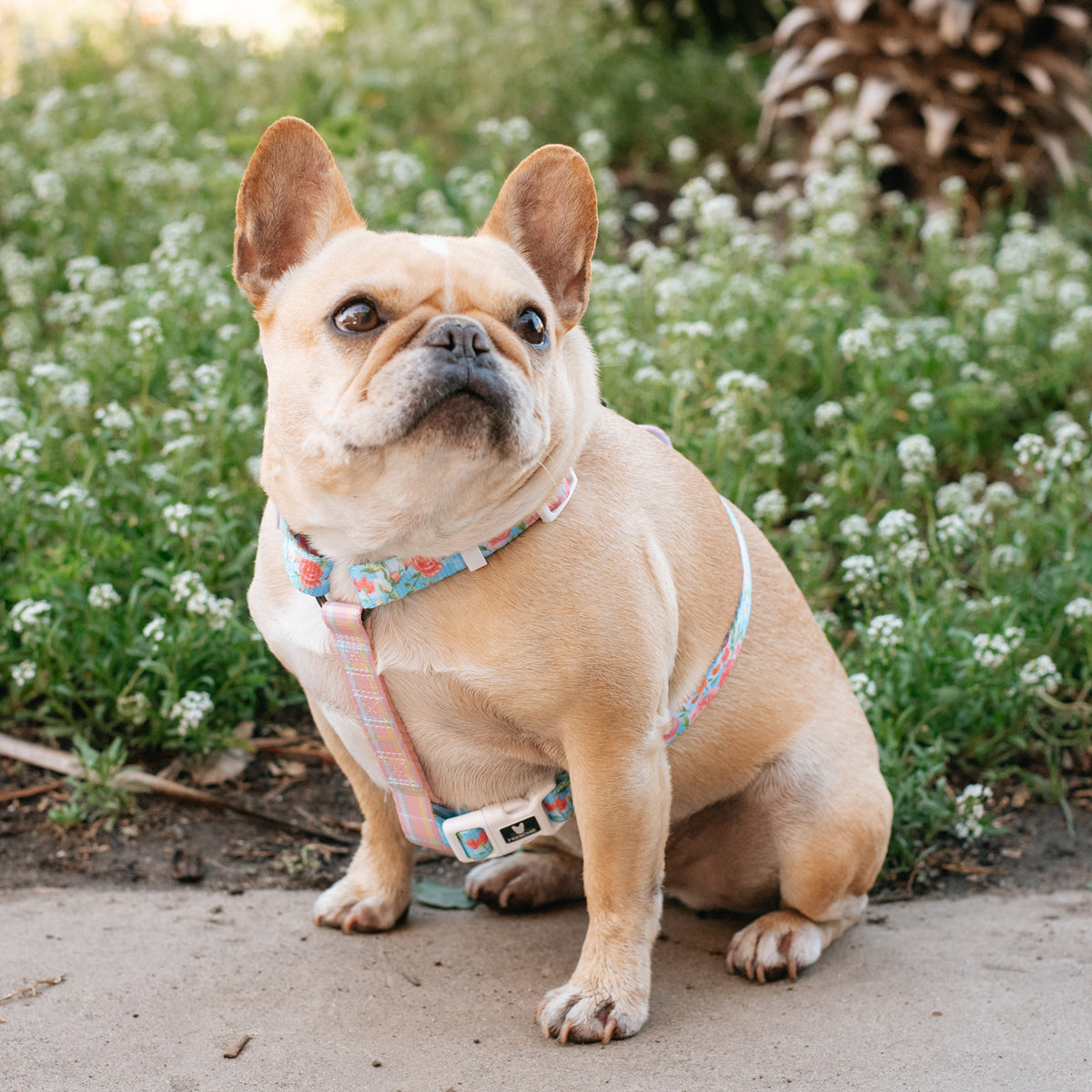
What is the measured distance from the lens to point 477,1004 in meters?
2.82

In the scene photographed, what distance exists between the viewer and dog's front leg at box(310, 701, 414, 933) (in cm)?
316

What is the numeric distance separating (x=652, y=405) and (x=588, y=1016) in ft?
8.79

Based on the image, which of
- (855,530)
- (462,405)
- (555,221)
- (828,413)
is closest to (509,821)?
(462,405)

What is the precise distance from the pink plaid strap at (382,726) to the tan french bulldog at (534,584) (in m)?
0.03

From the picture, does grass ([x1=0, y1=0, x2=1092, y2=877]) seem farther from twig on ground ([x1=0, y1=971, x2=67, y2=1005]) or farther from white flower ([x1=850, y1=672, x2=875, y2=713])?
twig on ground ([x1=0, y1=971, x2=67, y2=1005])

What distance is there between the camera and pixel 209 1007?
2.70 metres

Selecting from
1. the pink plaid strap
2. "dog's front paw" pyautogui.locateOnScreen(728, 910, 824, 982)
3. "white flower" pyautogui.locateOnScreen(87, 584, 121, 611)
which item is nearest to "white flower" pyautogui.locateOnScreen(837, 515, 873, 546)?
"dog's front paw" pyautogui.locateOnScreen(728, 910, 824, 982)

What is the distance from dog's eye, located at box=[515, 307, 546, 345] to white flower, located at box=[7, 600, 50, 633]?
1.82m

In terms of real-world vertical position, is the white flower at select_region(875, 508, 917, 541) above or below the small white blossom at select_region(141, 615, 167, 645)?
below

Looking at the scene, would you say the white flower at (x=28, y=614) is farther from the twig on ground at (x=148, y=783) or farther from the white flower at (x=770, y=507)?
the white flower at (x=770, y=507)

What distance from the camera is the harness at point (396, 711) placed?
8.42 feet

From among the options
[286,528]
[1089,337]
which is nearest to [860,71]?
[1089,337]

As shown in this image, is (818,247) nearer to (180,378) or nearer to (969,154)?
(969,154)

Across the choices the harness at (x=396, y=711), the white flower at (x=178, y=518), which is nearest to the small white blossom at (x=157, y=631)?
the white flower at (x=178, y=518)
